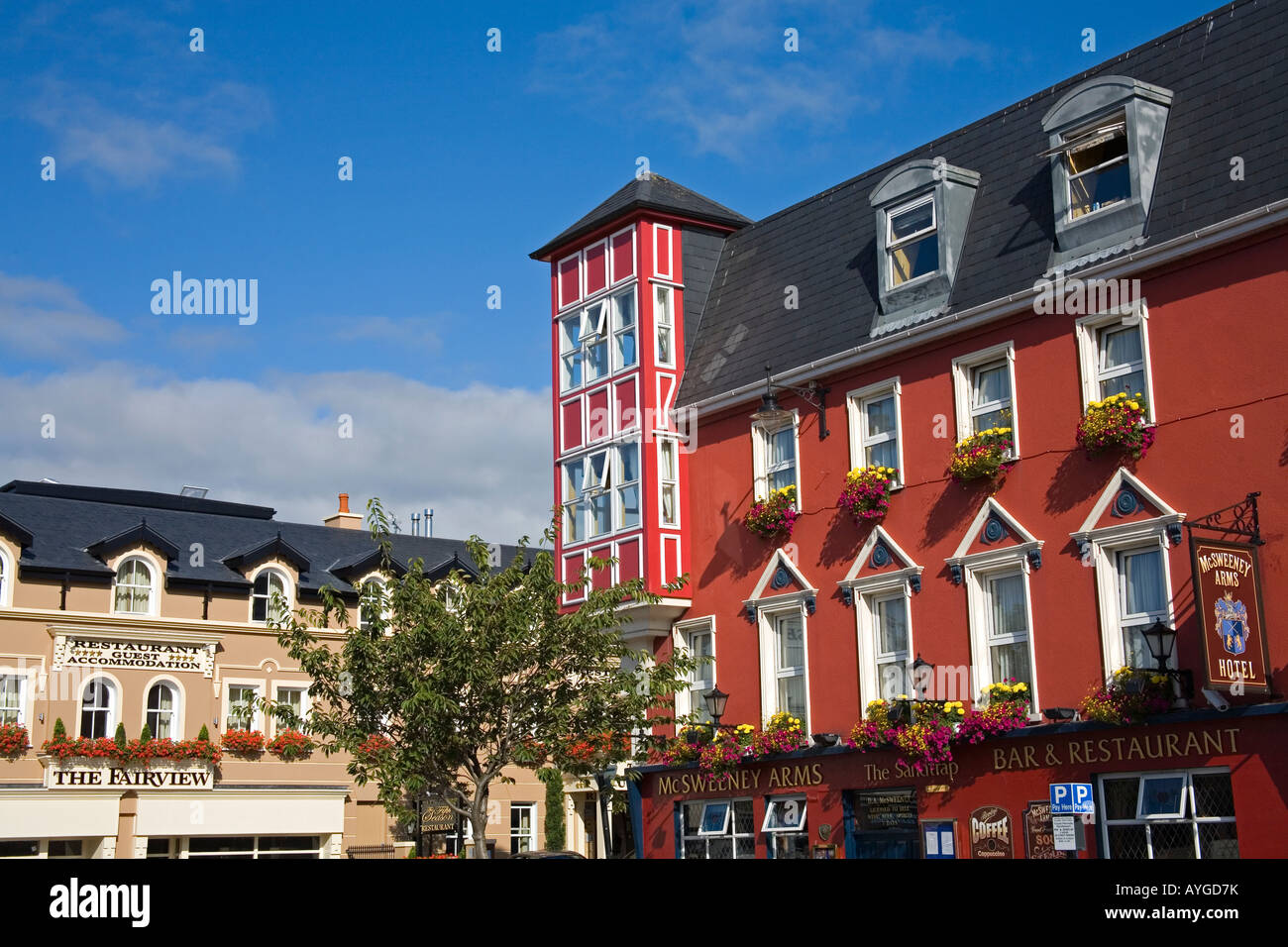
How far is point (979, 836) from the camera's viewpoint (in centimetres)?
1928

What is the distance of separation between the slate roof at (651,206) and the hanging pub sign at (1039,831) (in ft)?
43.1

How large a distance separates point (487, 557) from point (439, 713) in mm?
3240

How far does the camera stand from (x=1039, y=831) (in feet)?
60.7

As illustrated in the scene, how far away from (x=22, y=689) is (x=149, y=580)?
421 cm

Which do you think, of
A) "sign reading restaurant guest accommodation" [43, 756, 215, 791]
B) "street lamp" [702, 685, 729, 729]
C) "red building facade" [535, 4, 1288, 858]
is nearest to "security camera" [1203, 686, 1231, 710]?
"red building facade" [535, 4, 1288, 858]

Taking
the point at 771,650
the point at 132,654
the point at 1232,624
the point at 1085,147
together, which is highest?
the point at 1085,147

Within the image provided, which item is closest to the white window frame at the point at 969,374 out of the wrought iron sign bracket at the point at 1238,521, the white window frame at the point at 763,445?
the white window frame at the point at 763,445

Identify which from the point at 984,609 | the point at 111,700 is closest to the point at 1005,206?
the point at 984,609

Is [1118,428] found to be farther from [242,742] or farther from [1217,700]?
[242,742]

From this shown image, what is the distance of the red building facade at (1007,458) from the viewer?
17500mm

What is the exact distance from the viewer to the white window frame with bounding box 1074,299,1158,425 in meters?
18.7

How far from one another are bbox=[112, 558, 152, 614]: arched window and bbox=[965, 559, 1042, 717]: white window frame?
24.9 metres
